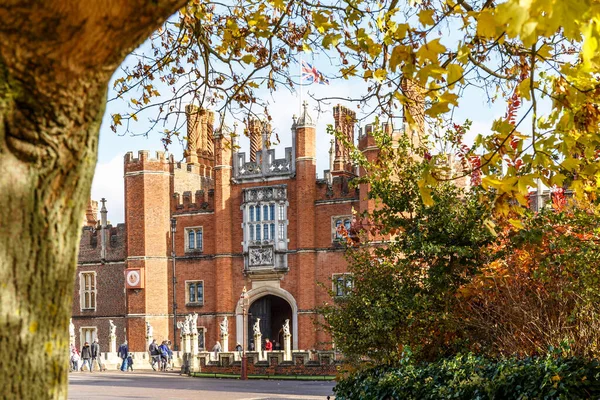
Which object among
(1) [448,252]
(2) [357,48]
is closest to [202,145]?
(1) [448,252]

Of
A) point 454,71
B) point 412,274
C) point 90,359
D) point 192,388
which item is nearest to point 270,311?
point 90,359

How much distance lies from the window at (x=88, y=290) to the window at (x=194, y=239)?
20.6 feet

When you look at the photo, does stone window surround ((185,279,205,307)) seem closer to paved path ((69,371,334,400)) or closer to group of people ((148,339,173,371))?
group of people ((148,339,173,371))

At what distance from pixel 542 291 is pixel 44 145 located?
914 cm

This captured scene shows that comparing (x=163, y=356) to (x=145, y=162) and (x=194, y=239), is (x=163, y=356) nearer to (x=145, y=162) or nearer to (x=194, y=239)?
(x=194, y=239)

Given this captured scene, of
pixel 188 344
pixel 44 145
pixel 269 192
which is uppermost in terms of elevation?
pixel 269 192

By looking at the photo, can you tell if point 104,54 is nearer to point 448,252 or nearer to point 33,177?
point 33,177

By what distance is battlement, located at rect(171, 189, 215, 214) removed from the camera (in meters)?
42.7

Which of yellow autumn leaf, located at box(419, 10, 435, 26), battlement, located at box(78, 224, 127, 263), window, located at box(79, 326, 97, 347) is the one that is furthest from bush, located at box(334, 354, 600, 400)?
window, located at box(79, 326, 97, 347)

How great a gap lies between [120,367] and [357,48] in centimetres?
3206

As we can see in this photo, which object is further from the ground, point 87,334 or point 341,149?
point 341,149

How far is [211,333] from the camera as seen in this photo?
41.6 metres

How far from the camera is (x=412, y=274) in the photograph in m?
12.6

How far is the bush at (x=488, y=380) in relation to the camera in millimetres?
7625
